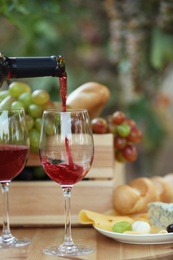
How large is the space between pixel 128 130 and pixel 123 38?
1.66 meters

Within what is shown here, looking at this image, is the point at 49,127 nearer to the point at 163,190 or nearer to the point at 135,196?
the point at 135,196

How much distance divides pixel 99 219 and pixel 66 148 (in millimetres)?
284

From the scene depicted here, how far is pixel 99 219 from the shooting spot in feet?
5.76

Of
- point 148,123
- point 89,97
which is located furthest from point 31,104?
point 148,123

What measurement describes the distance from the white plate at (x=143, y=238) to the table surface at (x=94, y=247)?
0.04 ft

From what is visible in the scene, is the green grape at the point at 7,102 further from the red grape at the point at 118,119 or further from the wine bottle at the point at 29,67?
the red grape at the point at 118,119

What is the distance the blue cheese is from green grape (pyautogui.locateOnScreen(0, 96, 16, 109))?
468mm

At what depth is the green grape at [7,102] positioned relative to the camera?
1883 millimetres

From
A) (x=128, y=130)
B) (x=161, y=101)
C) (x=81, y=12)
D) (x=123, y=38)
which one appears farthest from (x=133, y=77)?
(x=128, y=130)

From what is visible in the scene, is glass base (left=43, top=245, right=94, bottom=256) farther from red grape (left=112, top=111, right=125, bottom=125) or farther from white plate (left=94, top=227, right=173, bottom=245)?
red grape (left=112, top=111, right=125, bottom=125)

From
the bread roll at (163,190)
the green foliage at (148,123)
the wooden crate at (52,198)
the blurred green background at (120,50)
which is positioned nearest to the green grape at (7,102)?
the wooden crate at (52,198)

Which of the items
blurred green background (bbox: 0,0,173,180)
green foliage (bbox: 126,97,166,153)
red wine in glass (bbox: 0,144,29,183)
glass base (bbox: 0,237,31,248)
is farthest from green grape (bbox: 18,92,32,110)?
green foliage (bbox: 126,97,166,153)

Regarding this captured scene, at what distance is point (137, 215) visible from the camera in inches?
75.0

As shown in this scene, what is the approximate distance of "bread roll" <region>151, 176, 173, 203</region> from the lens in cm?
197
